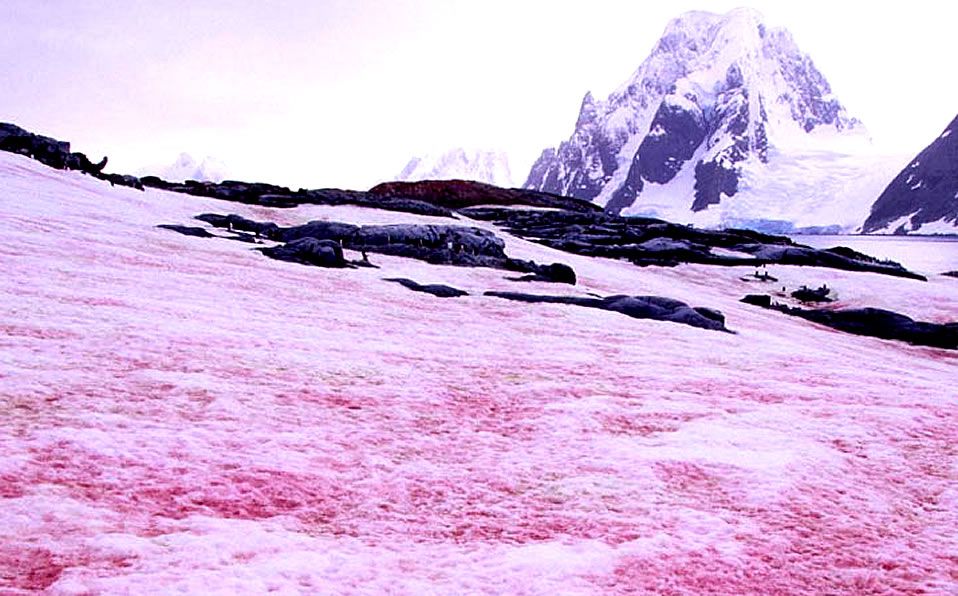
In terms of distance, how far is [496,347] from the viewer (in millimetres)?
15133

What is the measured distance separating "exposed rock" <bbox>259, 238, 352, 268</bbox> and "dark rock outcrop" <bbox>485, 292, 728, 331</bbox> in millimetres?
6519

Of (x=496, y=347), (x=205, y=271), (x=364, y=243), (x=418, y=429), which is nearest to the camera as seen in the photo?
(x=418, y=429)

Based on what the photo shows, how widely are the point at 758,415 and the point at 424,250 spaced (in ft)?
86.4

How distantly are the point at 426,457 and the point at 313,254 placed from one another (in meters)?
20.5

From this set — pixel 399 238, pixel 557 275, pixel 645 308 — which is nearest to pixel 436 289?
pixel 645 308

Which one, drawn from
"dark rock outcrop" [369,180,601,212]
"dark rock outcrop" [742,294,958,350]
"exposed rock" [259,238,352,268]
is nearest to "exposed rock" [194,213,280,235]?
"exposed rock" [259,238,352,268]

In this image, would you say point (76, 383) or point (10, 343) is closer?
point (76, 383)

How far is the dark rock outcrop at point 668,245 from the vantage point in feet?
178

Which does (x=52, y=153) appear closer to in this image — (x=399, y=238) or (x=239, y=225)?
(x=239, y=225)

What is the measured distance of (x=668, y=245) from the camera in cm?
5662

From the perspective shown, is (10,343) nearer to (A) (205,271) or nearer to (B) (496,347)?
(B) (496,347)

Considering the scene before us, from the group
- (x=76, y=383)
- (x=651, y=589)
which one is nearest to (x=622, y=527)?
(x=651, y=589)

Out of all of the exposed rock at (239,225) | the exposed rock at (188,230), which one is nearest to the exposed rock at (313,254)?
the exposed rock at (188,230)

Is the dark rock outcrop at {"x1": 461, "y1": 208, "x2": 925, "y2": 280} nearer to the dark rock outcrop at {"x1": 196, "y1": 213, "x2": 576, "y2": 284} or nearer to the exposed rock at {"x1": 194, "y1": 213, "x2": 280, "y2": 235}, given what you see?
the dark rock outcrop at {"x1": 196, "y1": 213, "x2": 576, "y2": 284}
